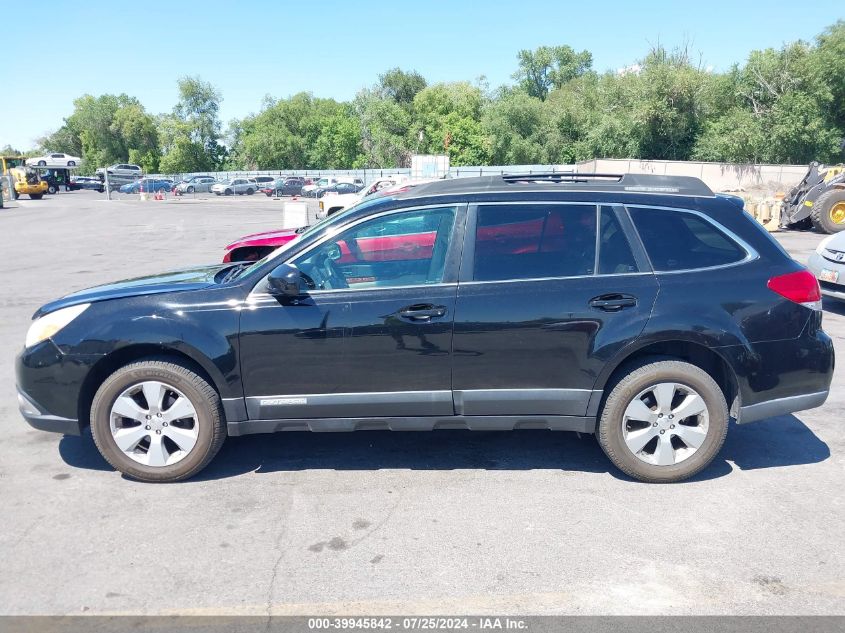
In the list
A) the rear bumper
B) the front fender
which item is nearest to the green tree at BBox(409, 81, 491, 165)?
the rear bumper

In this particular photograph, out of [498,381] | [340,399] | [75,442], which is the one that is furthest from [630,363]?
[75,442]

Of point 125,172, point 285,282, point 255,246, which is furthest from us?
point 125,172

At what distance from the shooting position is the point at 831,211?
18156 millimetres

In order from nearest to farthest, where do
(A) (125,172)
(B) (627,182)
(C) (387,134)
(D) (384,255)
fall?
1. (D) (384,255)
2. (B) (627,182)
3. (A) (125,172)
4. (C) (387,134)

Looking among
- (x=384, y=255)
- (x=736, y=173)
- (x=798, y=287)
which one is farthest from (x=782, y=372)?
(x=736, y=173)

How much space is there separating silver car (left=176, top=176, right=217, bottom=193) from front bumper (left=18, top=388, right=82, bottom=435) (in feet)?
193

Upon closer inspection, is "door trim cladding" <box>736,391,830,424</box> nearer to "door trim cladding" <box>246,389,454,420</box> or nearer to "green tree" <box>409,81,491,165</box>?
"door trim cladding" <box>246,389,454,420</box>

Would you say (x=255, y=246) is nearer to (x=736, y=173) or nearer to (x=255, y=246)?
(x=255, y=246)

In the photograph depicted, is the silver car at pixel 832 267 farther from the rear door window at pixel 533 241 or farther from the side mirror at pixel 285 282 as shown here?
the side mirror at pixel 285 282

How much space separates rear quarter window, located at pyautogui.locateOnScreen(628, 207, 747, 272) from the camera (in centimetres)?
444

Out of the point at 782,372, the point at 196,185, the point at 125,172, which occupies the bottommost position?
the point at 782,372

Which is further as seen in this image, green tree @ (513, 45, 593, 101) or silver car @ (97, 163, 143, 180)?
green tree @ (513, 45, 593, 101)

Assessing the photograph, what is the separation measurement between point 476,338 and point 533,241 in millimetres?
735

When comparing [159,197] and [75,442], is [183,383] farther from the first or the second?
[159,197]
